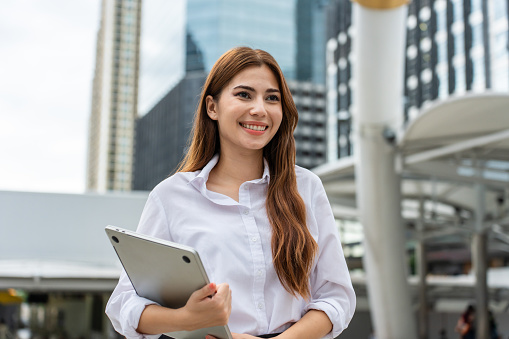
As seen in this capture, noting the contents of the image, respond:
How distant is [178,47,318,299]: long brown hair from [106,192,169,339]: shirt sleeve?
22 cm

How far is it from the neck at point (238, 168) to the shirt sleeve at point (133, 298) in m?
0.23

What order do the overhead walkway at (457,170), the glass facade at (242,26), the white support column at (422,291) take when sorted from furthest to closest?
the glass facade at (242,26) → the white support column at (422,291) → the overhead walkway at (457,170)

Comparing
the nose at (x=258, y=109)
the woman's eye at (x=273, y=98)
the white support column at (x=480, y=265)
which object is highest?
the woman's eye at (x=273, y=98)

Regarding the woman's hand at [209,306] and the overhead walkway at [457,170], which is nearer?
the woman's hand at [209,306]

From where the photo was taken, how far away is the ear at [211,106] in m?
1.82

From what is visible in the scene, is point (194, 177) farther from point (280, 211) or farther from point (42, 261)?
point (42, 261)

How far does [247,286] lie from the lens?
1.62 meters

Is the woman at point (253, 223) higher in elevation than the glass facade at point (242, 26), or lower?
lower

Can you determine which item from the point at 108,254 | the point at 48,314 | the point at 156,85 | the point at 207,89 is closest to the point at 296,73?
the point at 156,85

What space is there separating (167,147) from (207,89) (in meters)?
82.8

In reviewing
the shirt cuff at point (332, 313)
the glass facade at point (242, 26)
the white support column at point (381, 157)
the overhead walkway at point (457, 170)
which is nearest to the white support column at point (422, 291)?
the overhead walkway at point (457, 170)

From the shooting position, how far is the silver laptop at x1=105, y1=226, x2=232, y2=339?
1382mm

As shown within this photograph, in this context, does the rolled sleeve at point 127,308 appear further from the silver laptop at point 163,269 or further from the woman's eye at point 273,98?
the woman's eye at point 273,98

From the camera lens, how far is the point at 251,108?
1.72 meters
